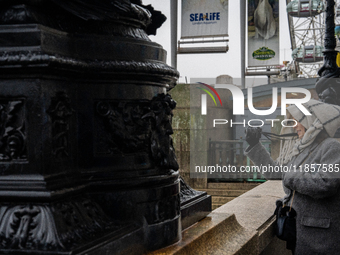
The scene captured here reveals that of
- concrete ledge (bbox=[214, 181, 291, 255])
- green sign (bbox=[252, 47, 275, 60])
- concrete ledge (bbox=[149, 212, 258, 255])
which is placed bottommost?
concrete ledge (bbox=[214, 181, 291, 255])

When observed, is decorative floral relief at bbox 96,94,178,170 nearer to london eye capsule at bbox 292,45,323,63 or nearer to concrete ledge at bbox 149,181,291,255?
concrete ledge at bbox 149,181,291,255

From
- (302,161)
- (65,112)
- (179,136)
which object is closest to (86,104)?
(65,112)

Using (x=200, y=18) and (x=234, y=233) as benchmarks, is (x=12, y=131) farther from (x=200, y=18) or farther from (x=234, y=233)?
(x=200, y=18)

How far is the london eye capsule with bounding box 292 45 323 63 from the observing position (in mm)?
29453

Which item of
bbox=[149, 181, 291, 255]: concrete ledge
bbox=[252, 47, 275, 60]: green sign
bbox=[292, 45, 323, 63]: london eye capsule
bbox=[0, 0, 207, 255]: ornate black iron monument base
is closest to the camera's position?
bbox=[0, 0, 207, 255]: ornate black iron monument base

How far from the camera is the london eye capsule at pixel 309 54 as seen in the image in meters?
29.5

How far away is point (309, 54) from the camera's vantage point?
29797 mm

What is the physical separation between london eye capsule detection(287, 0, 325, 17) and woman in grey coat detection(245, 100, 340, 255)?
2004cm

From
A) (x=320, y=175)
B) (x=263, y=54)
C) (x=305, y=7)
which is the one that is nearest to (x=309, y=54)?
(x=263, y=54)

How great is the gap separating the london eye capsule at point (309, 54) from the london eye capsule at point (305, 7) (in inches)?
222

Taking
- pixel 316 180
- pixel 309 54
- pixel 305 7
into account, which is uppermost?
pixel 305 7

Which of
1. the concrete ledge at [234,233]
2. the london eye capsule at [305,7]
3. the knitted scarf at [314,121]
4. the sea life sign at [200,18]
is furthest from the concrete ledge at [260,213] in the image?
the london eye capsule at [305,7]

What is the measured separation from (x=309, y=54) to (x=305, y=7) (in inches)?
263

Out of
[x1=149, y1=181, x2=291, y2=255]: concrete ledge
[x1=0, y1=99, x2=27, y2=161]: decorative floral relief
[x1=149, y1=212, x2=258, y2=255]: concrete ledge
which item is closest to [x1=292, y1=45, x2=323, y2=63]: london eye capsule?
[x1=149, y1=181, x2=291, y2=255]: concrete ledge
